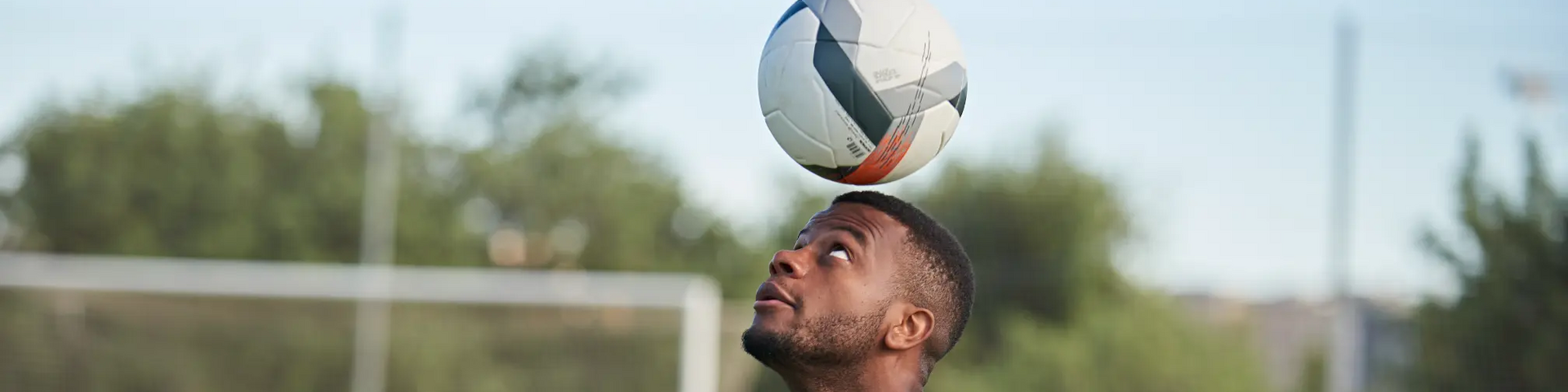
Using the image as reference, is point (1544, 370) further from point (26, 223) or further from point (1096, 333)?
point (26, 223)

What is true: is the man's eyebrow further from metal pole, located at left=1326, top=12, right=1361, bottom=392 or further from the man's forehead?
metal pole, located at left=1326, top=12, right=1361, bottom=392

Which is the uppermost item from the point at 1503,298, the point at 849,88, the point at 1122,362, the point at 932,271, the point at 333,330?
the point at 849,88

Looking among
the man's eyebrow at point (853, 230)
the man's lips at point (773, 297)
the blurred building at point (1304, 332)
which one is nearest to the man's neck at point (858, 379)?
the man's lips at point (773, 297)

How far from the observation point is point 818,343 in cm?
280

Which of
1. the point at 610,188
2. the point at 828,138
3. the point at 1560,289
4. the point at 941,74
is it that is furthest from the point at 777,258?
the point at 610,188

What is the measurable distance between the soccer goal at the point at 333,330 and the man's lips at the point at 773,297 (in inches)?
295

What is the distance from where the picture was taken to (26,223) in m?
15.0

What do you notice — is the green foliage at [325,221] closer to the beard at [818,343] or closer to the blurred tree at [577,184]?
the blurred tree at [577,184]

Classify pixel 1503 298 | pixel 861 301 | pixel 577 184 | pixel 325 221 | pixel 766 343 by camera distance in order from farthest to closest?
pixel 577 184 → pixel 325 221 → pixel 1503 298 → pixel 861 301 → pixel 766 343

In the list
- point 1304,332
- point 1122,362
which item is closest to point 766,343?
point 1122,362

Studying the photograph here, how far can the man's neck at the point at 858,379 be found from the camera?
9.37ft

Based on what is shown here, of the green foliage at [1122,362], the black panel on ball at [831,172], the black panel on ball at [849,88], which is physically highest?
the black panel on ball at [849,88]

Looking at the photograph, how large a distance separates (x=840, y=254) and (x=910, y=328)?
21 cm

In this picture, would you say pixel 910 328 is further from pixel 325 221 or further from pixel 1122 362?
pixel 325 221
